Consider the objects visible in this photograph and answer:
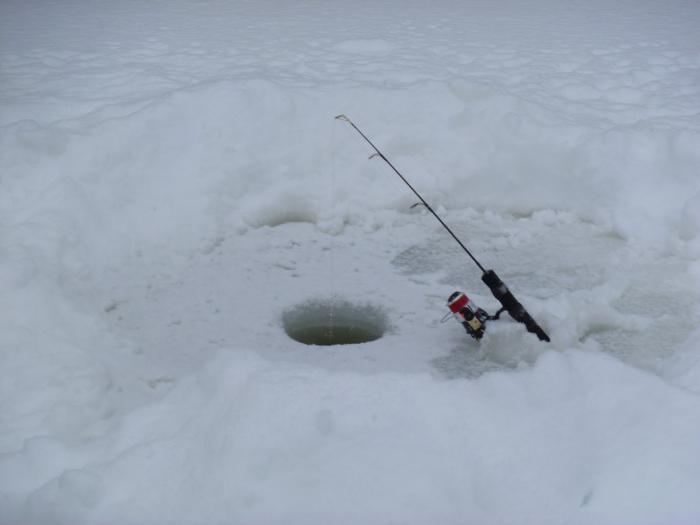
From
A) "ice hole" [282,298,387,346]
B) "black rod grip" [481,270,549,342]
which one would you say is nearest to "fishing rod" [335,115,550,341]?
"black rod grip" [481,270,549,342]

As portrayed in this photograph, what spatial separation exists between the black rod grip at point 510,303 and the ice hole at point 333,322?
686mm

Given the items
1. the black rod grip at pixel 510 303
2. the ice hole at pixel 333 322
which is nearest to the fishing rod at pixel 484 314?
the black rod grip at pixel 510 303

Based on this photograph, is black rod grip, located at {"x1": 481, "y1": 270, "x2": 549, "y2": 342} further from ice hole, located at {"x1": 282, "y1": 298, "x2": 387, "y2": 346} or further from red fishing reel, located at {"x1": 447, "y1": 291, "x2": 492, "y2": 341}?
ice hole, located at {"x1": 282, "y1": 298, "x2": 387, "y2": 346}

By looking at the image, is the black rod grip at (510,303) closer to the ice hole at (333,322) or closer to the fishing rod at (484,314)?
the fishing rod at (484,314)

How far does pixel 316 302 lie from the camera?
3.81m

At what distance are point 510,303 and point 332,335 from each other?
1.03 m

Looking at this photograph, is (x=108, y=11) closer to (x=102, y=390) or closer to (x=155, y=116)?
(x=155, y=116)

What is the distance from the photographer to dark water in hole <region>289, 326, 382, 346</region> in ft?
12.3

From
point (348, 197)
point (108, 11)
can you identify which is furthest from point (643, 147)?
point (108, 11)

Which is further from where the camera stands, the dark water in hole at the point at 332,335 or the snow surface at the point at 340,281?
the dark water in hole at the point at 332,335

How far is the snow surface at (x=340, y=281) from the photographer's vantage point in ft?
7.55

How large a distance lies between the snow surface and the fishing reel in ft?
0.38

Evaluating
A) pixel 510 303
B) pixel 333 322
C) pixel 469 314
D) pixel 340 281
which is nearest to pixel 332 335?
pixel 333 322

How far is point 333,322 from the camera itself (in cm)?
380
